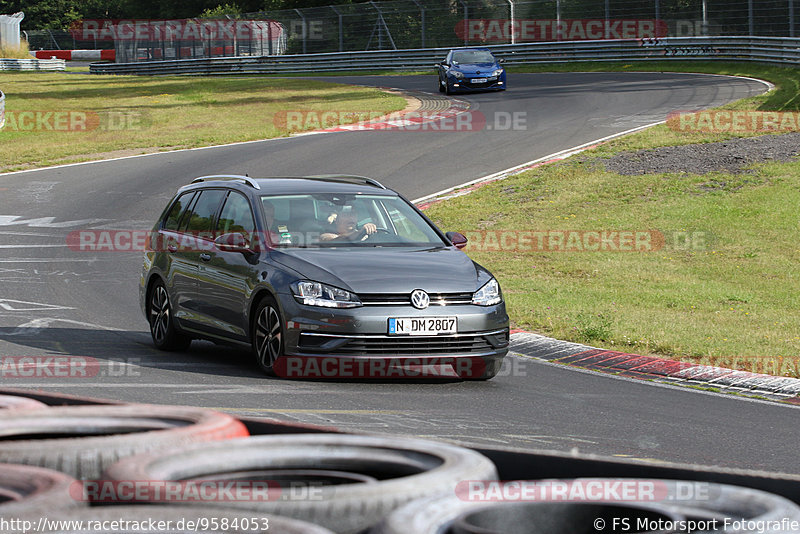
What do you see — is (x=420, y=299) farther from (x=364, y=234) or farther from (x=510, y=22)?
(x=510, y=22)

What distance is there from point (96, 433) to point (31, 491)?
1.21 metres

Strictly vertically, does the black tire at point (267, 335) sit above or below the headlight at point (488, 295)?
below

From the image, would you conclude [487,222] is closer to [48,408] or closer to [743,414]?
[743,414]

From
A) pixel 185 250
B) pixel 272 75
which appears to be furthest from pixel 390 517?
pixel 272 75

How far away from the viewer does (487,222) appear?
774 inches

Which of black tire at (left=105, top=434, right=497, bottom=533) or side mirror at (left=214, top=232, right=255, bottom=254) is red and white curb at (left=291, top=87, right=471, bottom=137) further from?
black tire at (left=105, top=434, right=497, bottom=533)

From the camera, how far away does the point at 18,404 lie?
507 cm

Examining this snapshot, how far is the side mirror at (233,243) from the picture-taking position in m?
9.93

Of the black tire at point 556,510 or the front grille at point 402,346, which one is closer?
the black tire at point 556,510

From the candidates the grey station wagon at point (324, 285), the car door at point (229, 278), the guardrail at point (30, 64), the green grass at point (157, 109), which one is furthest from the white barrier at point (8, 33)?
the car door at point (229, 278)

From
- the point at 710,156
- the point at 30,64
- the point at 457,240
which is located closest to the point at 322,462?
the point at 457,240

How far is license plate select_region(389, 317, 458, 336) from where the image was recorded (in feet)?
29.5

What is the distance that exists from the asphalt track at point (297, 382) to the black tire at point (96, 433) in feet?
4.90

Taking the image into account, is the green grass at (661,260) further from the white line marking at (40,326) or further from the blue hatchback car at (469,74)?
the blue hatchback car at (469,74)
